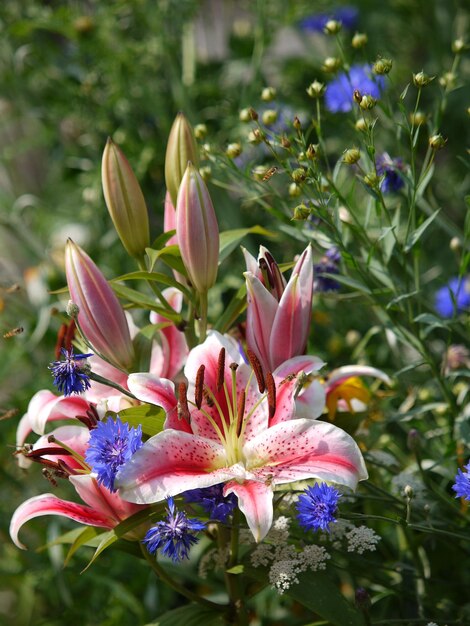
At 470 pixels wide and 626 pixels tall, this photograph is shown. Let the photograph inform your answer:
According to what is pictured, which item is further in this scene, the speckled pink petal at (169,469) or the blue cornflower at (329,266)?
the blue cornflower at (329,266)

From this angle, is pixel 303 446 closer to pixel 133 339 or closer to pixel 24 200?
pixel 133 339

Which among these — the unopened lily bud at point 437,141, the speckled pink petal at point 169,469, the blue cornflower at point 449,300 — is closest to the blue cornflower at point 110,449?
the speckled pink petal at point 169,469

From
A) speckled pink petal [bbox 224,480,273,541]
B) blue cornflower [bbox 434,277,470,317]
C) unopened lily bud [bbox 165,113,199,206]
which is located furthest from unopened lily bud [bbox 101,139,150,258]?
blue cornflower [bbox 434,277,470,317]

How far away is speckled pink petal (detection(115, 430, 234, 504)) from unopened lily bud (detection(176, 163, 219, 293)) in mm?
143

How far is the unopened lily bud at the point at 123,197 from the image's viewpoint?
0.72 m

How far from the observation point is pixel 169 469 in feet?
2.05

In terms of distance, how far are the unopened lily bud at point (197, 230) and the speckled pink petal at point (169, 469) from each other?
0.47 feet

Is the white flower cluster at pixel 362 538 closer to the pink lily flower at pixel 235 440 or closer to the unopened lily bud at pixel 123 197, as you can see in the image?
the pink lily flower at pixel 235 440

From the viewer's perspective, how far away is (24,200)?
4.56 feet

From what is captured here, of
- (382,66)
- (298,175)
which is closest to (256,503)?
(298,175)

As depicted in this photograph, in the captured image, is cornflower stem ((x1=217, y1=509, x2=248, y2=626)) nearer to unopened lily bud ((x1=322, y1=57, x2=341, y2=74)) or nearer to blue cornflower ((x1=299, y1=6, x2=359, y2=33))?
unopened lily bud ((x1=322, y1=57, x2=341, y2=74))

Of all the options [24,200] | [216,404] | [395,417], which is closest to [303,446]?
[216,404]

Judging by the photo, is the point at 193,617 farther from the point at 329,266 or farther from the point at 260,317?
the point at 329,266

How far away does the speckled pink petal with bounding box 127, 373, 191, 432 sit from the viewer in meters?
0.65
